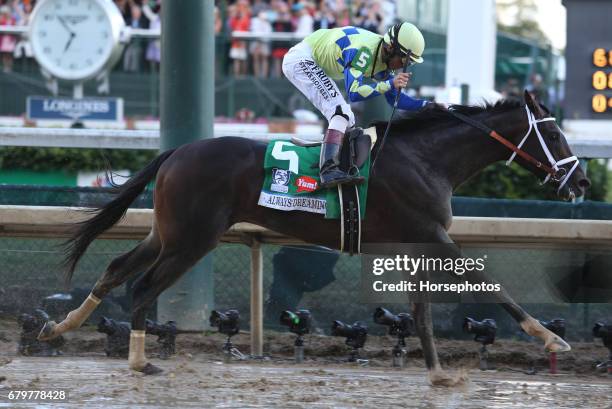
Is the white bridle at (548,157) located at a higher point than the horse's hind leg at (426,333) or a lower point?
higher

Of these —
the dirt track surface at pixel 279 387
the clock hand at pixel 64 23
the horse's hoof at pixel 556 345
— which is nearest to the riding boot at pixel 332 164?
the dirt track surface at pixel 279 387

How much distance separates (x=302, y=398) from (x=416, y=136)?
1.86m

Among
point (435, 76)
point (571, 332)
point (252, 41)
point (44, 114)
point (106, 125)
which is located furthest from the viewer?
point (435, 76)

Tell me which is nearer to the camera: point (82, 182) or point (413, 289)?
point (413, 289)

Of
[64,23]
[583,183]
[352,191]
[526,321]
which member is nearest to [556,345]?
[526,321]

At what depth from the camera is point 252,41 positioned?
1658cm

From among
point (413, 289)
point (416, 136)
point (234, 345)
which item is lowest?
point (234, 345)

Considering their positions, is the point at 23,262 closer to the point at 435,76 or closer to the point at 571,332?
the point at 571,332

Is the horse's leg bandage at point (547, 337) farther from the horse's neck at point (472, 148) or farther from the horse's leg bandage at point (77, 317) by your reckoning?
the horse's leg bandage at point (77, 317)

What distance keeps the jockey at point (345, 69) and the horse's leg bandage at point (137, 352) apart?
4.67 ft

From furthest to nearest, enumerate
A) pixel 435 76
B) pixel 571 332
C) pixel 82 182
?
pixel 435 76
pixel 82 182
pixel 571 332

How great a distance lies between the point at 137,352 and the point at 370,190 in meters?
1.70

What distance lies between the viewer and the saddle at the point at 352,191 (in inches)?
265

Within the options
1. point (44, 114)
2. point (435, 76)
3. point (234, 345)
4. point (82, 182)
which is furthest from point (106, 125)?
point (234, 345)
